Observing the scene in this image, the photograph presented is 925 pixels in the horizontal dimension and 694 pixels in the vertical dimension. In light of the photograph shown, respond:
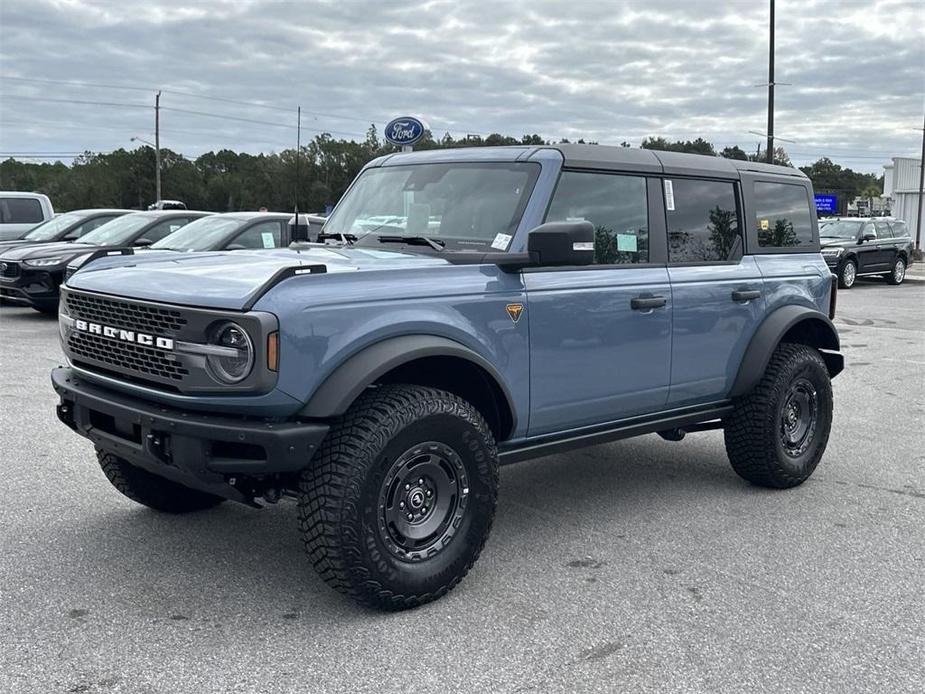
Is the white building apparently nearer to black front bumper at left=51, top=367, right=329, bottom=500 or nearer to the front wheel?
the front wheel

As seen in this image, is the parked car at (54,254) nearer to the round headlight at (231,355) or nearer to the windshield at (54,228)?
the windshield at (54,228)

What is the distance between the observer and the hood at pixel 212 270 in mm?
3393

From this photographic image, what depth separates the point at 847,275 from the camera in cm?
2244

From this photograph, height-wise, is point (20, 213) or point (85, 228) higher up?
point (20, 213)

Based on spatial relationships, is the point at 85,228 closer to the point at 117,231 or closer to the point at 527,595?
the point at 117,231

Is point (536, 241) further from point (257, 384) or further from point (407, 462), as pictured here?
point (257, 384)

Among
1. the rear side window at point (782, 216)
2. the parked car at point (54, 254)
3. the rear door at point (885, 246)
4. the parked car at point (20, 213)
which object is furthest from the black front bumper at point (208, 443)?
the rear door at point (885, 246)

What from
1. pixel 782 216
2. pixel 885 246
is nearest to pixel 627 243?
pixel 782 216

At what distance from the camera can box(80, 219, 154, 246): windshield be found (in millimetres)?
12914

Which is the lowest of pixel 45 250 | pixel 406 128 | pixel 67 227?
pixel 45 250

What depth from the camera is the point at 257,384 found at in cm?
325

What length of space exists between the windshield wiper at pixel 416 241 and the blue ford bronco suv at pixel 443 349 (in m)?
0.01

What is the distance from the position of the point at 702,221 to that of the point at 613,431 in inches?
55.0

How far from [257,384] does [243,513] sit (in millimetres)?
1792
